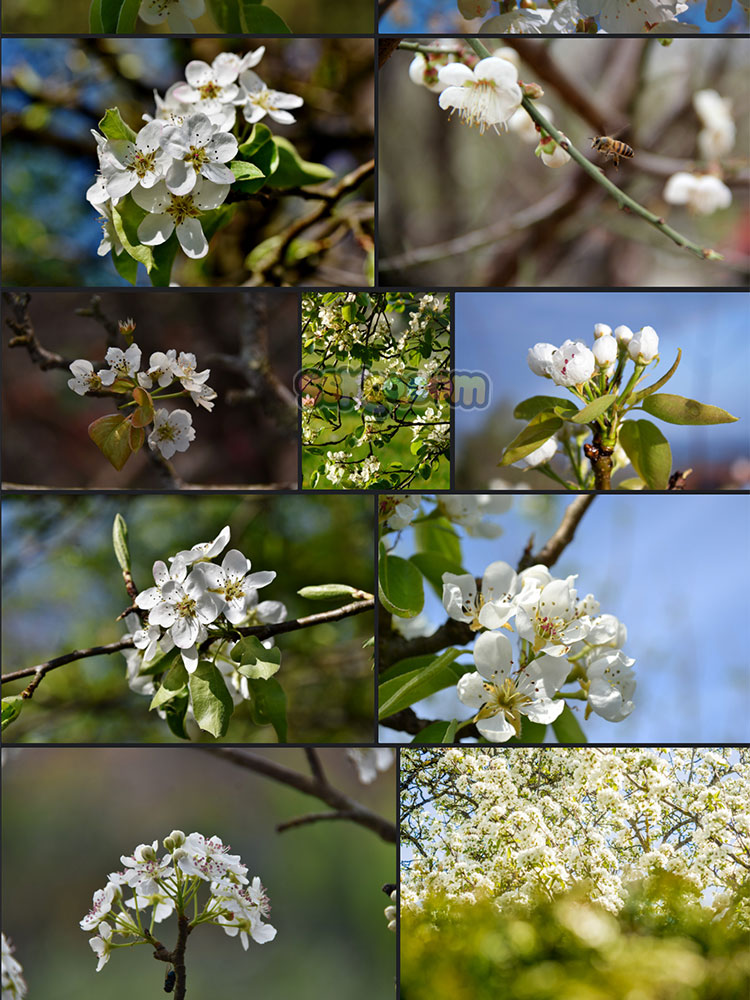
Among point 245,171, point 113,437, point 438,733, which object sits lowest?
point 438,733

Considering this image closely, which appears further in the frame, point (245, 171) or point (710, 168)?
point (710, 168)

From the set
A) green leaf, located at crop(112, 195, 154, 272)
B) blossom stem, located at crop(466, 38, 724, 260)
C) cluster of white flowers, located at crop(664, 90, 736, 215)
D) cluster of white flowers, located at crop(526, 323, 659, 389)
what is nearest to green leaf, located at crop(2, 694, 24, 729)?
green leaf, located at crop(112, 195, 154, 272)

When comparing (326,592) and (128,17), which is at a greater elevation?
(128,17)

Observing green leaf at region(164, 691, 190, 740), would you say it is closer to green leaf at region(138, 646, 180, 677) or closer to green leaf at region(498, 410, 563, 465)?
green leaf at region(138, 646, 180, 677)

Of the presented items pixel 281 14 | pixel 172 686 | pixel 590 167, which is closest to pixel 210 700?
pixel 172 686

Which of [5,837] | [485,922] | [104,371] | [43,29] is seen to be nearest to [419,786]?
[485,922]

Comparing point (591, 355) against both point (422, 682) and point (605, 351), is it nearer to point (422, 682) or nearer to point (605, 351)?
point (605, 351)

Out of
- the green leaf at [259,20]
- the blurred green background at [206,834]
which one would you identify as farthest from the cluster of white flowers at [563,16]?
the blurred green background at [206,834]

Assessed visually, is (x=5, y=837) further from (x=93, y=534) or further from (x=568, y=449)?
(x=568, y=449)
